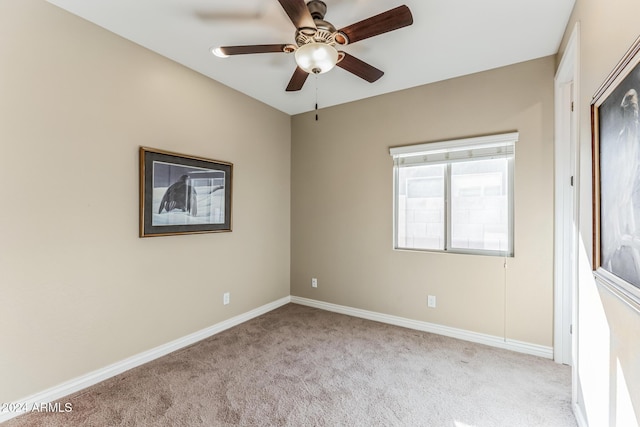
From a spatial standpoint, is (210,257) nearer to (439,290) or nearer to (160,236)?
(160,236)

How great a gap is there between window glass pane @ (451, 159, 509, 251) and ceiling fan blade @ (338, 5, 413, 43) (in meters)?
1.74

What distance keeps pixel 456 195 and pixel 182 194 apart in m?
2.66

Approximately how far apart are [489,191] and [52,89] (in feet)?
11.7

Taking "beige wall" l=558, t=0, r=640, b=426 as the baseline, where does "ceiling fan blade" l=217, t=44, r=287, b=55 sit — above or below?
above

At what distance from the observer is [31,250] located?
188 centimetres

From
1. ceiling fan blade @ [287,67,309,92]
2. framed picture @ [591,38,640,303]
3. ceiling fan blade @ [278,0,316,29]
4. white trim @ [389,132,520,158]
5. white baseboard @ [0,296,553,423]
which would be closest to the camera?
framed picture @ [591,38,640,303]

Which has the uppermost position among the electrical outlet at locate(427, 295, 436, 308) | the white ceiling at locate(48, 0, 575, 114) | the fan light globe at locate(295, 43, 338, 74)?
the white ceiling at locate(48, 0, 575, 114)

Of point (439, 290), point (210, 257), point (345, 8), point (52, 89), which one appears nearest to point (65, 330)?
point (210, 257)

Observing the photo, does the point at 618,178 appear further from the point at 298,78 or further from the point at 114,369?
the point at 114,369

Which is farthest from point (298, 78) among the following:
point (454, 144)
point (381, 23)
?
point (454, 144)

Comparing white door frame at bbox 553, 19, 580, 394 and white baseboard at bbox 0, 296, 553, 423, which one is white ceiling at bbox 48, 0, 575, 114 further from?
white baseboard at bbox 0, 296, 553, 423

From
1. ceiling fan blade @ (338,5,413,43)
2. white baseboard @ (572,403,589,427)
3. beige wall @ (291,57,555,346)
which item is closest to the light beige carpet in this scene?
white baseboard @ (572,403,589,427)

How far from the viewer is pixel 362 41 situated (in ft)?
7.68

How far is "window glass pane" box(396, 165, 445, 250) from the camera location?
3.10 m
